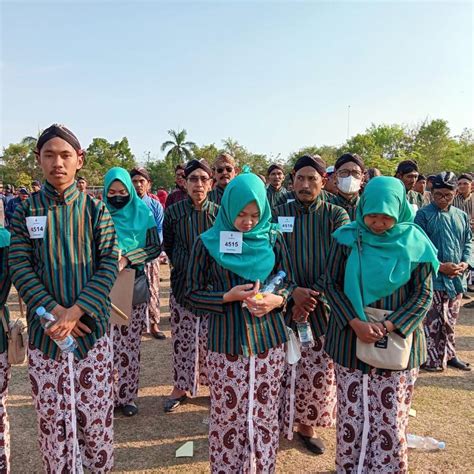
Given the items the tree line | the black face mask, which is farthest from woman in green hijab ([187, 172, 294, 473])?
the tree line

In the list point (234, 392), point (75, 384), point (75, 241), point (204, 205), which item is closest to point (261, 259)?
point (234, 392)

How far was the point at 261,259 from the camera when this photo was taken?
7.82ft

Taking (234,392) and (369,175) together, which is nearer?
(234,392)

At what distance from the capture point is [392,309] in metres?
2.39

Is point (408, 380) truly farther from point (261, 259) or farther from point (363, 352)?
point (261, 259)

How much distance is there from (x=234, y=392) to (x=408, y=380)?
3.36 ft

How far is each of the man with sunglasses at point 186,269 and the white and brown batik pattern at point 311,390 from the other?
95cm

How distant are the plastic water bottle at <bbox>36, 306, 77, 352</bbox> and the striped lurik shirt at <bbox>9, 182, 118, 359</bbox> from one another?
6 centimetres

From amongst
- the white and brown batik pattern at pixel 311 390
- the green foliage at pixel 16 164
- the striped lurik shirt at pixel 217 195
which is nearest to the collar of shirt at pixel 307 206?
the white and brown batik pattern at pixel 311 390

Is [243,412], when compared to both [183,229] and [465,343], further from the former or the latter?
[465,343]

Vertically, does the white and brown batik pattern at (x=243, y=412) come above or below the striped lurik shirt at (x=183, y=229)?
below

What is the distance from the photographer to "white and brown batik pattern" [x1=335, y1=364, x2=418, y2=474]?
2365mm

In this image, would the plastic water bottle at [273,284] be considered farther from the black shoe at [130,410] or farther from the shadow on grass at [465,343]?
the shadow on grass at [465,343]

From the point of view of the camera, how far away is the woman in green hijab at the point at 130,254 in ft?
11.7
